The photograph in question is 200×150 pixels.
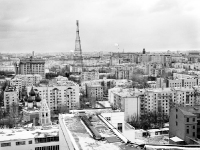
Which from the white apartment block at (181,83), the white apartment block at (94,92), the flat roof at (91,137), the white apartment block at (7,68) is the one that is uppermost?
the white apartment block at (7,68)

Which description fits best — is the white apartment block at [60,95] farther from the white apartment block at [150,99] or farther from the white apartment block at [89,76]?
the white apartment block at [89,76]

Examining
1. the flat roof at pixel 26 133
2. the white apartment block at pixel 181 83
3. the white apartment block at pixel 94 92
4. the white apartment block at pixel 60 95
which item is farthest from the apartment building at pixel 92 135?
the white apartment block at pixel 181 83

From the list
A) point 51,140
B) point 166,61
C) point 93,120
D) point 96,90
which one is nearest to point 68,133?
point 93,120

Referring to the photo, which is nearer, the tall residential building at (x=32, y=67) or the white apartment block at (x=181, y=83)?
the white apartment block at (x=181, y=83)

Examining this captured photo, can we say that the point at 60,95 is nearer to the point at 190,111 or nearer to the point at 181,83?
the point at 190,111

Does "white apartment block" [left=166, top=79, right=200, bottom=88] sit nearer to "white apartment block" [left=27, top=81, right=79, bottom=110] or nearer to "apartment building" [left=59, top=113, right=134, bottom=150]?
"white apartment block" [left=27, top=81, right=79, bottom=110]

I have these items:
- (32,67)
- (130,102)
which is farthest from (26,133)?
(32,67)
